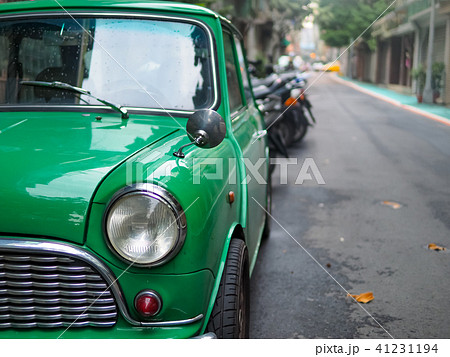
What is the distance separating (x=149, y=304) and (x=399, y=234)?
3553mm

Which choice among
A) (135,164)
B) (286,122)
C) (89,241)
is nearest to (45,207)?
(89,241)

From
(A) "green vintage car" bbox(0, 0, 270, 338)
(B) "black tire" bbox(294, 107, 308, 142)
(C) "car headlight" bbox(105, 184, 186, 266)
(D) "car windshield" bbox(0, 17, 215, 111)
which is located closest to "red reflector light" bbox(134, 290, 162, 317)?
(A) "green vintage car" bbox(0, 0, 270, 338)

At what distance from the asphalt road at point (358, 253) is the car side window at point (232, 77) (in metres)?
1.29

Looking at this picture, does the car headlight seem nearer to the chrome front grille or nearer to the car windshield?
the chrome front grille

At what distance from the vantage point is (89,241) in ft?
6.40

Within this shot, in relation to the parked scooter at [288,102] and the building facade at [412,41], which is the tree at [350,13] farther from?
the building facade at [412,41]

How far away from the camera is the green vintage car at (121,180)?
1.95 m

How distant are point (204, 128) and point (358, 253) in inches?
108

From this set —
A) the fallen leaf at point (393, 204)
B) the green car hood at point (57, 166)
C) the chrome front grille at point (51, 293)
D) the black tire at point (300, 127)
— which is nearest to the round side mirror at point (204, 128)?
the green car hood at point (57, 166)

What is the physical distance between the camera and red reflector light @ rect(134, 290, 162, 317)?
77.9 inches

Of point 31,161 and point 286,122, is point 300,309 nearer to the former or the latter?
point 31,161

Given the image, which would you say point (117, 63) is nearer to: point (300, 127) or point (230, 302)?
point (230, 302)

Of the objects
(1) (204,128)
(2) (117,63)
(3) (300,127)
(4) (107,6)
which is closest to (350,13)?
(3) (300,127)

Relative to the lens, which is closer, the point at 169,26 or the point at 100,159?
the point at 100,159
